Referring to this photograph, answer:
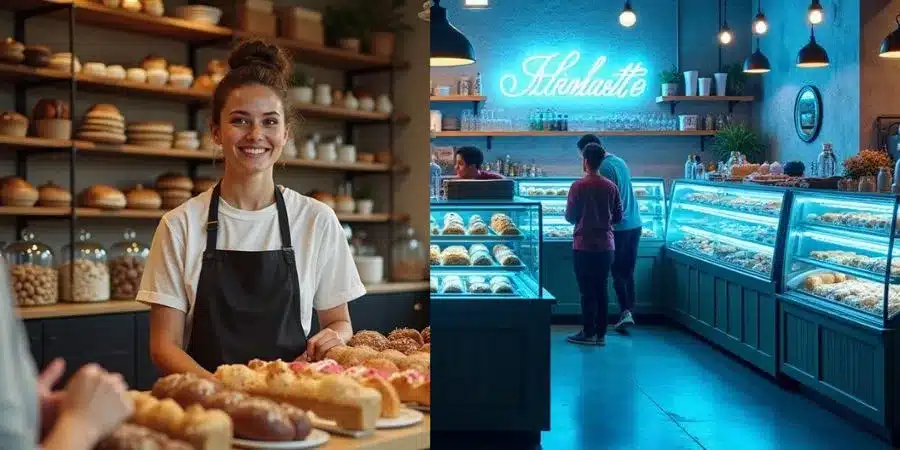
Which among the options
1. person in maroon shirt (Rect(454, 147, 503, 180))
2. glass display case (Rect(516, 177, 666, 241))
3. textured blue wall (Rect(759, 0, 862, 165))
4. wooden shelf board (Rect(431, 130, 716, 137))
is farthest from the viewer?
wooden shelf board (Rect(431, 130, 716, 137))

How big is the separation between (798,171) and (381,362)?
6.28 metres

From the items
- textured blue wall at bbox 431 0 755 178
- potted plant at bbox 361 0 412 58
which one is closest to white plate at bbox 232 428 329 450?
potted plant at bbox 361 0 412 58

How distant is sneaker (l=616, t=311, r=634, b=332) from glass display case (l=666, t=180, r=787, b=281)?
0.69m

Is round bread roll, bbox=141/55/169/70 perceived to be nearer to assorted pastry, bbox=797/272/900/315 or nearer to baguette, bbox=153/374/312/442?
baguette, bbox=153/374/312/442

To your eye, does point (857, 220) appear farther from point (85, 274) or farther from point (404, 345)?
point (85, 274)

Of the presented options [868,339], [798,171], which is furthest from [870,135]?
[868,339]

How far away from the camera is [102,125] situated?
121 cm

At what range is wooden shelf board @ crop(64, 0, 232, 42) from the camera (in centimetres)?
123

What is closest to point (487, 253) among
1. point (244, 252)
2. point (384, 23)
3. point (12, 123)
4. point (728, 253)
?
point (728, 253)

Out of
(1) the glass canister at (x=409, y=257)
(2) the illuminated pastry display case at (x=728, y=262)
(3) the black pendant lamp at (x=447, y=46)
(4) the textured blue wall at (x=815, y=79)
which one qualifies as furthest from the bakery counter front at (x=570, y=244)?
(1) the glass canister at (x=409, y=257)

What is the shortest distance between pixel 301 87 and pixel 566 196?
293 inches

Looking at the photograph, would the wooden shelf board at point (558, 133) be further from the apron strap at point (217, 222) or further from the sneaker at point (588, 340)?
the apron strap at point (217, 222)

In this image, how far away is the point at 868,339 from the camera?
16.3ft

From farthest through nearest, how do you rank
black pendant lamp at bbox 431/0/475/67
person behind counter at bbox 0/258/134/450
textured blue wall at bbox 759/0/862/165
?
textured blue wall at bbox 759/0/862/165, black pendant lamp at bbox 431/0/475/67, person behind counter at bbox 0/258/134/450
